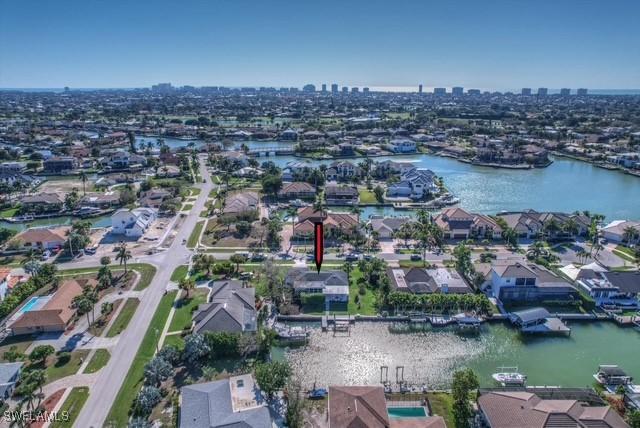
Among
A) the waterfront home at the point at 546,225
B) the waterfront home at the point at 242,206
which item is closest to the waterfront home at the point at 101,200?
the waterfront home at the point at 242,206

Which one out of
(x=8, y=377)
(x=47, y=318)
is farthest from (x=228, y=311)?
(x=47, y=318)

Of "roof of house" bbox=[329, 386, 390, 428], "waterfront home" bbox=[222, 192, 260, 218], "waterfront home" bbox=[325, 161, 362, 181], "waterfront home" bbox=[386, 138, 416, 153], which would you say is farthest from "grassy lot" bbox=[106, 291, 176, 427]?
"waterfront home" bbox=[386, 138, 416, 153]

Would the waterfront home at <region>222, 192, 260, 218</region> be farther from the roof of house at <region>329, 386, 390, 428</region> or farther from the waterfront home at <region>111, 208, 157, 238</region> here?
the roof of house at <region>329, 386, 390, 428</region>

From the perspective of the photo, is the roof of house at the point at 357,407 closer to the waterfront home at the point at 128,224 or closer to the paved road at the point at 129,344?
the paved road at the point at 129,344

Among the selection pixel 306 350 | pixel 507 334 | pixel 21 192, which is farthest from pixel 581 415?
pixel 21 192

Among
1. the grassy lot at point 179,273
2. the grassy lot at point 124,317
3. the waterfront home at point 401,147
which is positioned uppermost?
the waterfront home at point 401,147

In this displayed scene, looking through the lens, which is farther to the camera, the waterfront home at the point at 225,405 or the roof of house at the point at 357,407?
the roof of house at the point at 357,407
